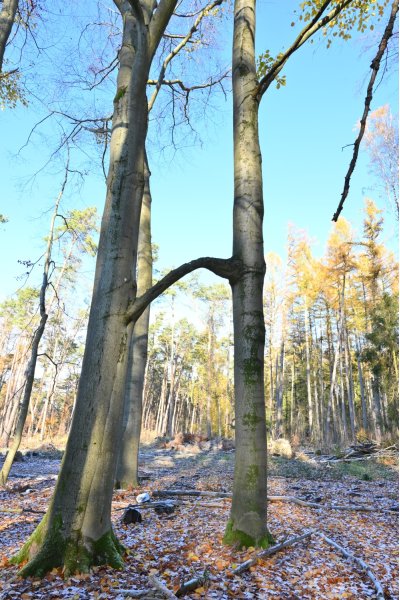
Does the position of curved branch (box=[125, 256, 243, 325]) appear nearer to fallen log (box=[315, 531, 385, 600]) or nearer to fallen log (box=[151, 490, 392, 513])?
fallen log (box=[315, 531, 385, 600])

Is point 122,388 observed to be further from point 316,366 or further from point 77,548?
point 316,366

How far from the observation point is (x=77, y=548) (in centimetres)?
287

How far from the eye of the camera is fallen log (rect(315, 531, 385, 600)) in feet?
9.00

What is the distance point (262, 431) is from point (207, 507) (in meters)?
2.52

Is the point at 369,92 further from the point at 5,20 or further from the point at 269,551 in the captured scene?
the point at 5,20

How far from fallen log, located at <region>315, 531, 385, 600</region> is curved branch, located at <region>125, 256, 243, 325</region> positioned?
2.93 meters

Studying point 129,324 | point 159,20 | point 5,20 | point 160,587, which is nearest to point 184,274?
point 129,324

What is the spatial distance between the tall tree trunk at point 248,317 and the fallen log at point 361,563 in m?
0.73

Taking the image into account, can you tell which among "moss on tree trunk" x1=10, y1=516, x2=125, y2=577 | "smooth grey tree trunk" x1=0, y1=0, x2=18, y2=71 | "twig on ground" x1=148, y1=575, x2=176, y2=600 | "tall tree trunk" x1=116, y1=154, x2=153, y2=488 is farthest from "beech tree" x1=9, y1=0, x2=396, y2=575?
"tall tree trunk" x1=116, y1=154, x2=153, y2=488

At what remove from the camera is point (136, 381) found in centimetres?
834

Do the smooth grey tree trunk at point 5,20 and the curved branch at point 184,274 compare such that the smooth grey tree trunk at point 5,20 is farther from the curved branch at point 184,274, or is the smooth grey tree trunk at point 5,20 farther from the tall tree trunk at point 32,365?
the curved branch at point 184,274

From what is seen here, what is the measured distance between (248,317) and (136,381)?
5053mm

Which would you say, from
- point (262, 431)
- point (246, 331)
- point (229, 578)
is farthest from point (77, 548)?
point (246, 331)

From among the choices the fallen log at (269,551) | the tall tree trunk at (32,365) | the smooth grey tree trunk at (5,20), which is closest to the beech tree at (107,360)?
the fallen log at (269,551)
